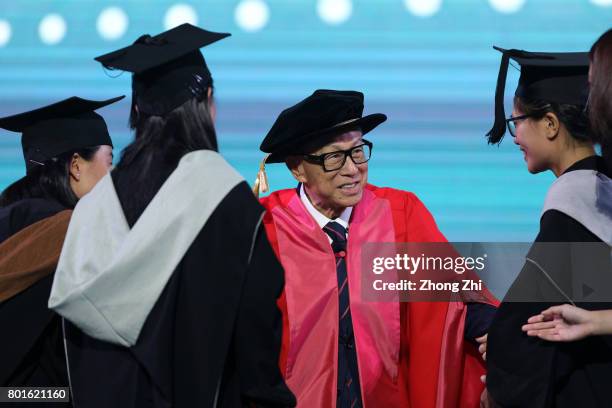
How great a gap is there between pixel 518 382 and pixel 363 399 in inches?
21.5

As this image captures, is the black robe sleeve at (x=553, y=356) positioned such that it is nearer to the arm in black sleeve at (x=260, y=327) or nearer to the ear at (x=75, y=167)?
the arm in black sleeve at (x=260, y=327)

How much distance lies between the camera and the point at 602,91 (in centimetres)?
210

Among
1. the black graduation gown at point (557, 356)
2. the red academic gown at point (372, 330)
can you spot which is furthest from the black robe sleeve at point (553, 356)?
the red academic gown at point (372, 330)

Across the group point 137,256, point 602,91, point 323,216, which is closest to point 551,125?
point 602,91

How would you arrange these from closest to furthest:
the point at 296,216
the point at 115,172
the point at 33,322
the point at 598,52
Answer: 1. the point at 598,52
2. the point at 115,172
3. the point at 33,322
4. the point at 296,216

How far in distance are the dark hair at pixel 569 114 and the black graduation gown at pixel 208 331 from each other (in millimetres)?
843

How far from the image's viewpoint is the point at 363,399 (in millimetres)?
2770

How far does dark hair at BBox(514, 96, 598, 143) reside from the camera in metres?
2.45

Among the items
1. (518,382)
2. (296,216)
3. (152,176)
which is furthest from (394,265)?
(152,176)

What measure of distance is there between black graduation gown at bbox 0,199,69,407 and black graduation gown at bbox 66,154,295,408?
31cm

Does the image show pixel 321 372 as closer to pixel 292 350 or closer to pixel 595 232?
pixel 292 350

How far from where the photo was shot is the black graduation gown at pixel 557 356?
91.2 inches

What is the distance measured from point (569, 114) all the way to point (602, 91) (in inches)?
15.3

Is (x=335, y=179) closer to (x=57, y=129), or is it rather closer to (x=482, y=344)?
(x=482, y=344)
